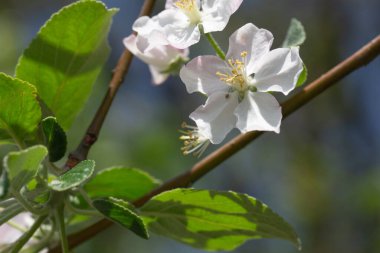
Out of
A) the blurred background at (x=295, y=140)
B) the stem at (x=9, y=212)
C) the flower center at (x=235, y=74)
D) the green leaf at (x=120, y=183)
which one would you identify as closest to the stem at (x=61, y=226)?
the stem at (x=9, y=212)

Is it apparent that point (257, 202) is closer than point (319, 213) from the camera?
Yes

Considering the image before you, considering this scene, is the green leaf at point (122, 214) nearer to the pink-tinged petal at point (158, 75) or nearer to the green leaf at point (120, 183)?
the green leaf at point (120, 183)

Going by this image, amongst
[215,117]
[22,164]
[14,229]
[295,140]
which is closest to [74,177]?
[22,164]

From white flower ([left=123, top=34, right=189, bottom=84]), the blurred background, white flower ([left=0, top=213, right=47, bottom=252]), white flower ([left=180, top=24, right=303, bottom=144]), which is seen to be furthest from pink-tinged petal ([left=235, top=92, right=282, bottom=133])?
the blurred background

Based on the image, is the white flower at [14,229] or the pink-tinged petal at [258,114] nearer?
the pink-tinged petal at [258,114]

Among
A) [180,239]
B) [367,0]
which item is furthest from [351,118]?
[180,239]

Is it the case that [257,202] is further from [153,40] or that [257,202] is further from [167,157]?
[167,157]

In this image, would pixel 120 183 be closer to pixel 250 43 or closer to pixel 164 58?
pixel 164 58
